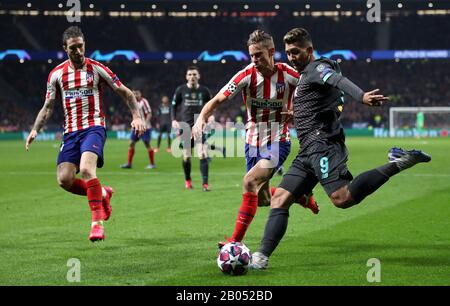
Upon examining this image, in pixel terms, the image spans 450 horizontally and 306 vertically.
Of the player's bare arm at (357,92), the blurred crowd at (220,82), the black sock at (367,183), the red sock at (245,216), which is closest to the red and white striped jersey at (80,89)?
the red sock at (245,216)

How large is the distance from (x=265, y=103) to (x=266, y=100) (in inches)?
1.6

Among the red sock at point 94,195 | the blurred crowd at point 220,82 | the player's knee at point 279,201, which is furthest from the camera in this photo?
the blurred crowd at point 220,82

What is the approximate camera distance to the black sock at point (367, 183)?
6.47 meters

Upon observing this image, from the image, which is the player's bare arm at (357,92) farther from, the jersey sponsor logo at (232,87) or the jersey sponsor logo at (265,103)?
the jersey sponsor logo at (265,103)

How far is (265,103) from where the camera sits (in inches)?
308

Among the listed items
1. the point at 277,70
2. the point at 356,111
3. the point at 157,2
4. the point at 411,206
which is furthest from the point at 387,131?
the point at 277,70

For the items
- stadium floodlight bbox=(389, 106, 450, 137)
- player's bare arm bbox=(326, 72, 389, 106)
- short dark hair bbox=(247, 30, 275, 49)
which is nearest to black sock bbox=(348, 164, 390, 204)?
player's bare arm bbox=(326, 72, 389, 106)

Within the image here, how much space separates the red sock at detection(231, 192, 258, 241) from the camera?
23.6ft

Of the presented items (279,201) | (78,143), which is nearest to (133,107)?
(78,143)

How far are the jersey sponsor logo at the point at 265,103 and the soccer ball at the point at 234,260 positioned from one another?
1907 mm

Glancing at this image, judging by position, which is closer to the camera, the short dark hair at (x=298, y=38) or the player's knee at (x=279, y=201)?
the short dark hair at (x=298, y=38)

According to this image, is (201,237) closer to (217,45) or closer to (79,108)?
(79,108)

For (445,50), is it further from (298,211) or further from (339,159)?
(339,159)

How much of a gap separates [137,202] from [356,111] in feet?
143
